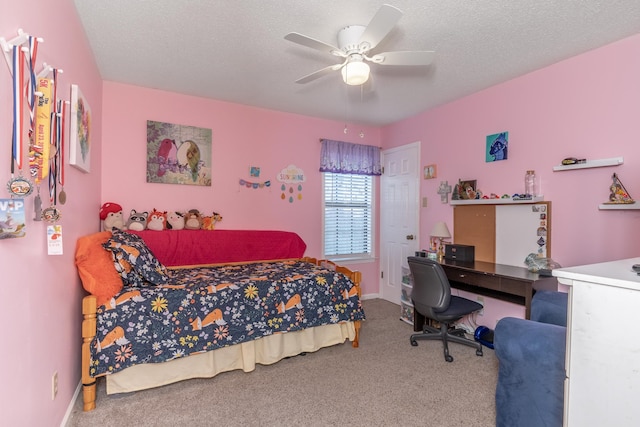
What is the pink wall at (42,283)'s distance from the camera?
43.0 inches

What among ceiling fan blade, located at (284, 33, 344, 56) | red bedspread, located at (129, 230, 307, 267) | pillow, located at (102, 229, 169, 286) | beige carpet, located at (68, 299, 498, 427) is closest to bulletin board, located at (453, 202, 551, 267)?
beige carpet, located at (68, 299, 498, 427)

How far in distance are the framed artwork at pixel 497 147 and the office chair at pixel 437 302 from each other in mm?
1275

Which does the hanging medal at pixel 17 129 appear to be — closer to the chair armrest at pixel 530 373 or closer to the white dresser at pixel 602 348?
the white dresser at pixel 602 348

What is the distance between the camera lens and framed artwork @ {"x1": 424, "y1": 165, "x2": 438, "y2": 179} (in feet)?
12.3

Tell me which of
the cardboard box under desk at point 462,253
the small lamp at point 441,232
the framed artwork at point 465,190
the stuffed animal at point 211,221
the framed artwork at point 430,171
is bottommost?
the cardboard box under desk at point 462,253

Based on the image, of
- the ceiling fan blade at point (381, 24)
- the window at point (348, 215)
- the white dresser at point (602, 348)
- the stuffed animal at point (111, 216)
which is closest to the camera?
the white dresser at point (602, 348)

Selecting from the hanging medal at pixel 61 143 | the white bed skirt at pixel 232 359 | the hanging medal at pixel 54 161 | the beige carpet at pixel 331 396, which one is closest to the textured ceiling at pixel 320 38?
the hanging medal at pixel 61 143

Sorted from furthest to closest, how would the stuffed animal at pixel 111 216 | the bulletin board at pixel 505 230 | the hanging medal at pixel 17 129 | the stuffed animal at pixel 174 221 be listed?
the stuffed animal at pixel 174 221, the stuffed animal at pixel 111 216, the bulletin board at pixel 505 230, the hanging medal at pixel 17 129

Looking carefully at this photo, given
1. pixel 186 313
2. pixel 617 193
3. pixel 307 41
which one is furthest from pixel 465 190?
pixel 186 313

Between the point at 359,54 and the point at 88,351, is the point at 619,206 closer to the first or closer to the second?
the point at 359,54

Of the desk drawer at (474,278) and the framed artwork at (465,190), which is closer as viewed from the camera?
the desk drawer at (474,278)

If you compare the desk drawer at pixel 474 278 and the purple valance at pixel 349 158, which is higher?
the purple valance at pixel 349 158

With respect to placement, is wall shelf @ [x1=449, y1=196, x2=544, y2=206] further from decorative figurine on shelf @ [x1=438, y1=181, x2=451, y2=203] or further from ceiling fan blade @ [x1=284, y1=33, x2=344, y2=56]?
ceiling fan blade @ [x1=284, y1=33, x2=344, y2=56]

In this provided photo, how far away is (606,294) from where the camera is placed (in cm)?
98
